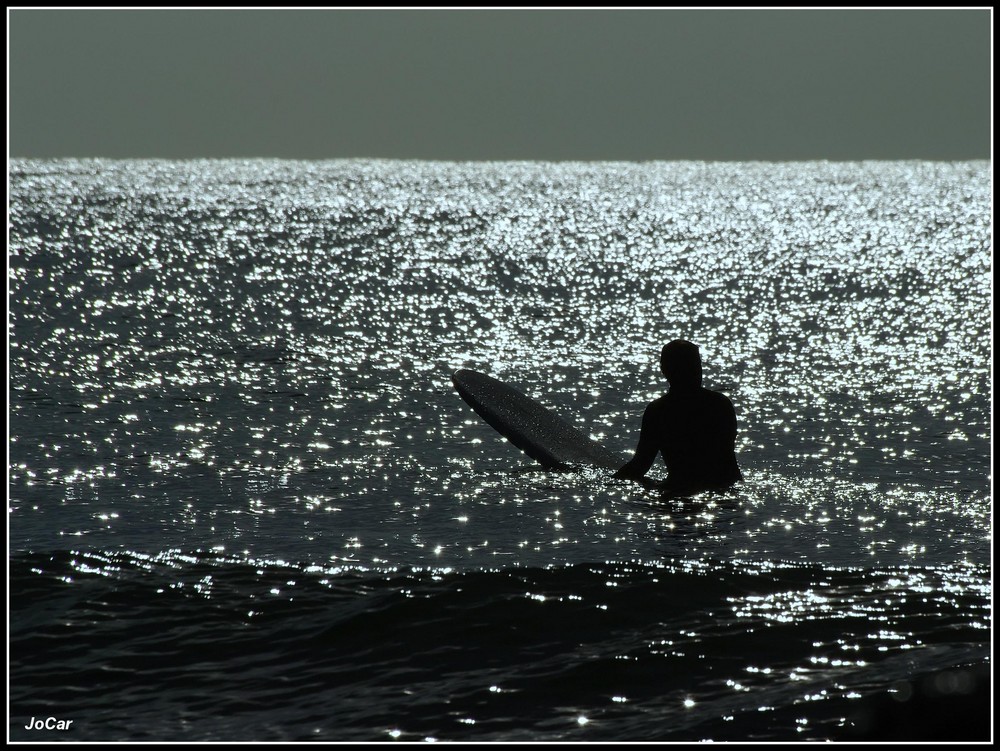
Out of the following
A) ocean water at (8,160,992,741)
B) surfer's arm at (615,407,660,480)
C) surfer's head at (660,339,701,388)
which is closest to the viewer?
ocean water at (8,160,992,741)

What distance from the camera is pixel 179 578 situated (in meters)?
9.54

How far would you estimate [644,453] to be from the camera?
11430 mm

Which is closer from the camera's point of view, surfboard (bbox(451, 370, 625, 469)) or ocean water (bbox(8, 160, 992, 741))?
ocean water (bbox(8, 160, 992, 741))

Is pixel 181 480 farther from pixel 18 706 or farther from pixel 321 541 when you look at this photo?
pixel 18 706

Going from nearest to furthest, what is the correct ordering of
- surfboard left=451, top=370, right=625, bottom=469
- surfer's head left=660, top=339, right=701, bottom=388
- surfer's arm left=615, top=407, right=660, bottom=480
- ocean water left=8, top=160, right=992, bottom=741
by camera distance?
ocean water left=8, top=160, right=992, bottom=741
surfer's head left=660, top=339, right=701, bottom=388
surfer's arm left=615, top=407, right=660, bottom=480
surfboard left=451, top=370, right=625, bottom=469

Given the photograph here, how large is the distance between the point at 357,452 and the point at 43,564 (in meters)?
7.05

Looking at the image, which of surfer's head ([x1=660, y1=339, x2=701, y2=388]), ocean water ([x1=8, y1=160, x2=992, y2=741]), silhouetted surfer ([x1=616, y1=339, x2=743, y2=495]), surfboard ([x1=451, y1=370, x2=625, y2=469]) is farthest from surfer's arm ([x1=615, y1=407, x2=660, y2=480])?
surfboard ([x1=451, y1=370, x2=625, y2=469])

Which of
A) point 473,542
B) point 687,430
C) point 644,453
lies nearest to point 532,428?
point 644,453

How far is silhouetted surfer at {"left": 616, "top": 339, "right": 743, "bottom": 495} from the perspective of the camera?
1074 centimetres

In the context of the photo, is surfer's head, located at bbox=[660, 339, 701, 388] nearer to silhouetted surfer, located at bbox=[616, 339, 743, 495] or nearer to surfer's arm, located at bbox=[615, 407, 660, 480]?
silhouetted surfer, located at bbox=[616, 339, 743, 495]

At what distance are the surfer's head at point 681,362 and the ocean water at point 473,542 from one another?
1448 millimetres

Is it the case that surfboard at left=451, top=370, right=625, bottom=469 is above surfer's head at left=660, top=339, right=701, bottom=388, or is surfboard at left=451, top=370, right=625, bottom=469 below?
above

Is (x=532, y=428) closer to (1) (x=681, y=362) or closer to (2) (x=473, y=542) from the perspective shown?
(2) (x=473, y=542)

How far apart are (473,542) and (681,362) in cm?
273
